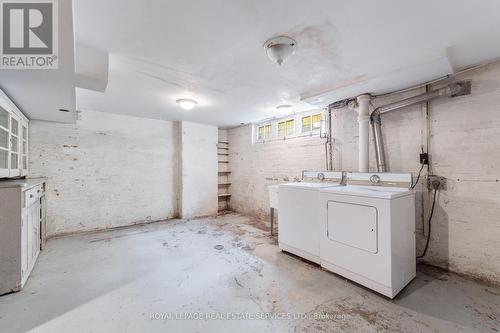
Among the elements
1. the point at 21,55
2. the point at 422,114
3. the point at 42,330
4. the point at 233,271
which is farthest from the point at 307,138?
the point at 42,330

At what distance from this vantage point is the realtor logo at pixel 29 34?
1.37 metres

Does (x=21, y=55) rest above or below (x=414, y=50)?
below

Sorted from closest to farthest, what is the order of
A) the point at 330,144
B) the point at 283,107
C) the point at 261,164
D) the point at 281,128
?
1. the point at 330,144
2. the point at 283,107
3. the point at 281,128
4. the point at 261,164

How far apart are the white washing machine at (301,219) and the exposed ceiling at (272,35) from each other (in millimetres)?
1365

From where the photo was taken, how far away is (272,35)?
1.74 meters

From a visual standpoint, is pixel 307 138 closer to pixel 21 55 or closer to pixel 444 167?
pixel 444 167

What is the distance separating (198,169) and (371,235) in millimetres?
4058

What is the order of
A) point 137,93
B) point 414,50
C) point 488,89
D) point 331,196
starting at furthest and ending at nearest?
point 137,93, point 331,196, point 488,89, point 414,50

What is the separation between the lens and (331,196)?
8.04 feet

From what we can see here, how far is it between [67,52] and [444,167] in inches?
150

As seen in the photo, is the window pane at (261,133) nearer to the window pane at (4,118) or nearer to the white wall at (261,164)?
the white wall at (261,164)

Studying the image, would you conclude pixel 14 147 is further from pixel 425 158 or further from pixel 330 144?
pixel 425 158

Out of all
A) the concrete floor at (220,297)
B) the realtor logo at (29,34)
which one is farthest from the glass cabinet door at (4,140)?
the concrete floor at (220,297)

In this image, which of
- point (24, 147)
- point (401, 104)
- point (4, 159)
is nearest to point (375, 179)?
point (401, 104)
